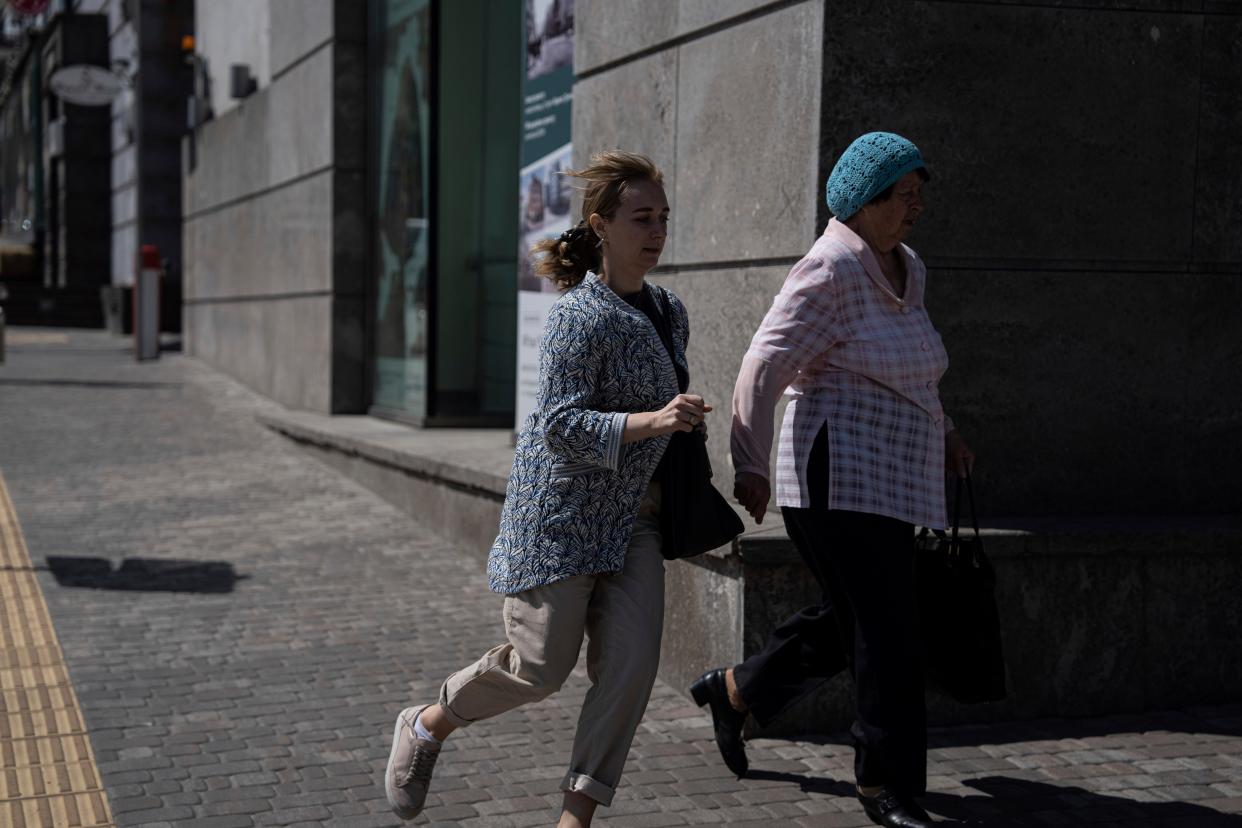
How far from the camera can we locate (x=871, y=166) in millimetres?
4129

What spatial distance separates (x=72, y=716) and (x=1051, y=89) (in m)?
4.07

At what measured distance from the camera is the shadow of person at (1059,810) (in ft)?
14.4

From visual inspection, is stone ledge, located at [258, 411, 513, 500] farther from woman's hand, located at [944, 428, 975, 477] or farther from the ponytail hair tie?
the ponytail hair tie

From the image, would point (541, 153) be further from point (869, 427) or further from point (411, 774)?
point (411, 774)

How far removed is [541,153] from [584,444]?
539 cm

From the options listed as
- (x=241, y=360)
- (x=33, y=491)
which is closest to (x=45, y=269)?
(x=241, y=360)

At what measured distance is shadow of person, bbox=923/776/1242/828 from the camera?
172 inches

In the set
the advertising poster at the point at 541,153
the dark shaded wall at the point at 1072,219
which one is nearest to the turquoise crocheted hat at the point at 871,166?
the dark shaded wall at the point at 1072,219

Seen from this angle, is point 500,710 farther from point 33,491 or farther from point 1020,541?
point 33,491

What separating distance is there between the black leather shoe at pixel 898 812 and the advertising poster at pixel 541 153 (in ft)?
14.8

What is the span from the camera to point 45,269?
3850 cm

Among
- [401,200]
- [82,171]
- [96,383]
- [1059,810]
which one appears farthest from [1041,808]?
[82,171]

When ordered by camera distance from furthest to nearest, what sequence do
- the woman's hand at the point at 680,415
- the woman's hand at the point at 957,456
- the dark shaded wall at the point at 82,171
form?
the dark shaded wall at the point at 82,171 → the woman's hand at the point at 957,456 → the woman's hand at the point at 680,415

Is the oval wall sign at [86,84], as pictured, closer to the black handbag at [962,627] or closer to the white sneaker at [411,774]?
the white sneaker at [411,774]
